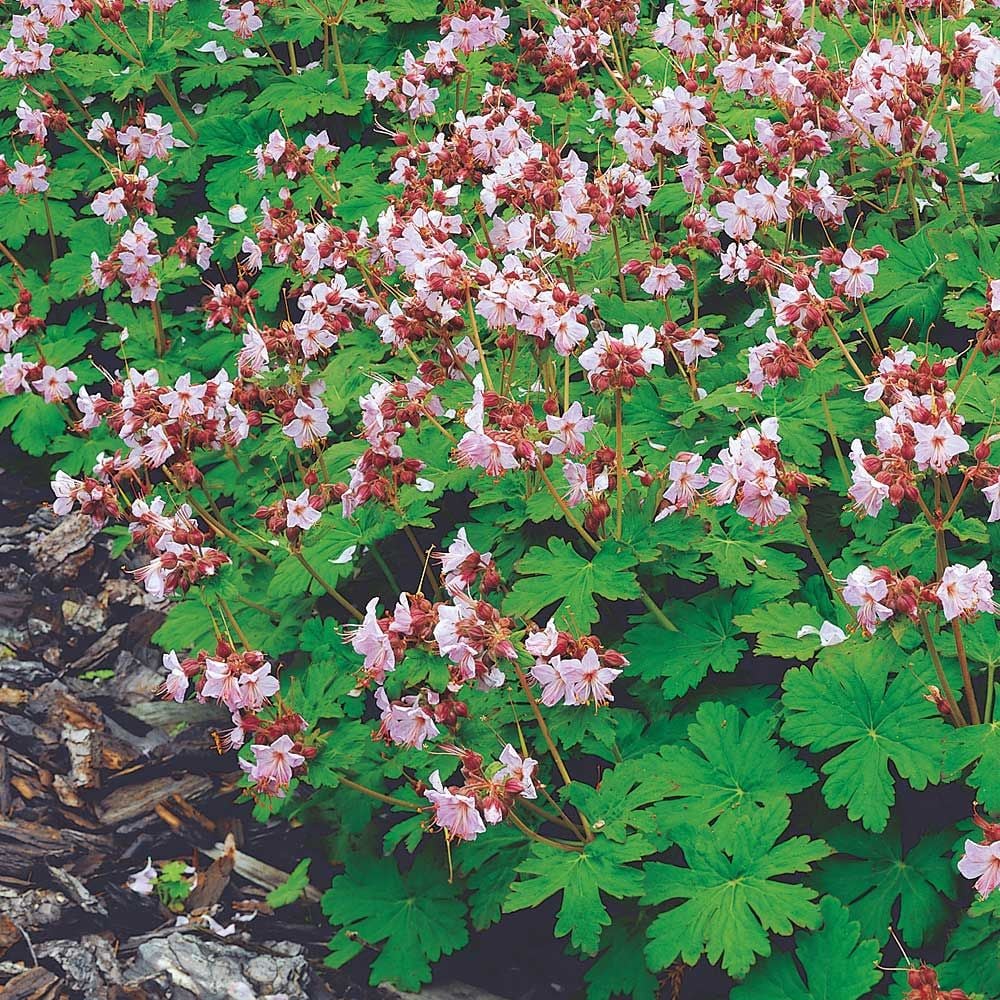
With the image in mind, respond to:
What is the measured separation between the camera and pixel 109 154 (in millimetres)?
7023

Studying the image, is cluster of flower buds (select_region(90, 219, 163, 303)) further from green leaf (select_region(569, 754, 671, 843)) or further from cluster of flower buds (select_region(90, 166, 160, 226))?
green leaf (select_region(569, 754, 671, 843))

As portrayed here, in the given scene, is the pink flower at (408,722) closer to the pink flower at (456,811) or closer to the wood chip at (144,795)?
the pink flower at (456,811)

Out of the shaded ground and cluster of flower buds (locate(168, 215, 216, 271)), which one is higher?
cluster of flower buds (locate(168, 215, 216, 271))

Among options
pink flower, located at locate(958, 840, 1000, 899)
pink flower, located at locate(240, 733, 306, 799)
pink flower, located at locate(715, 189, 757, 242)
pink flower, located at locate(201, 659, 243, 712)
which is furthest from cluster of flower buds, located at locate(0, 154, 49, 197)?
pink flower, located at locate(958, 840, 1000, 899)

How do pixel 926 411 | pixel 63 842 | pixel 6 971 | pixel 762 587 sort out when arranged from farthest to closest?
pixel 63 842 < pixel 6 971 < pixel 762 587 < pixel 926 411

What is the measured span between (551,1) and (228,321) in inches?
115

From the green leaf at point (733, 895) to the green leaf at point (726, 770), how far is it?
0.28 feet

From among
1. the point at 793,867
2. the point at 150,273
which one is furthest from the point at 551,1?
the point at 793,867

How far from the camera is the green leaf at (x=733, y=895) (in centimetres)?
300

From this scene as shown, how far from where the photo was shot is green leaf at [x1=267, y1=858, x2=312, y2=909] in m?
4.25

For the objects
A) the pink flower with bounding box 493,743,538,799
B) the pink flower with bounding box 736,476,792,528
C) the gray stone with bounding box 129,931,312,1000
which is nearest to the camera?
the pink flower with bounding box 493,743,538,799

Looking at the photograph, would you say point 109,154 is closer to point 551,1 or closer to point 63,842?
point 551,1

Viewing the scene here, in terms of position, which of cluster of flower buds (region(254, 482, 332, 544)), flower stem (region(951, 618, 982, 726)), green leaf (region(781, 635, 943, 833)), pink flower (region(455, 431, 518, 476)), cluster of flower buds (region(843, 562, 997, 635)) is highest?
cluster of flower buds (region(843, 562, 997, 635))

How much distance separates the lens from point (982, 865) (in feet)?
8.77
